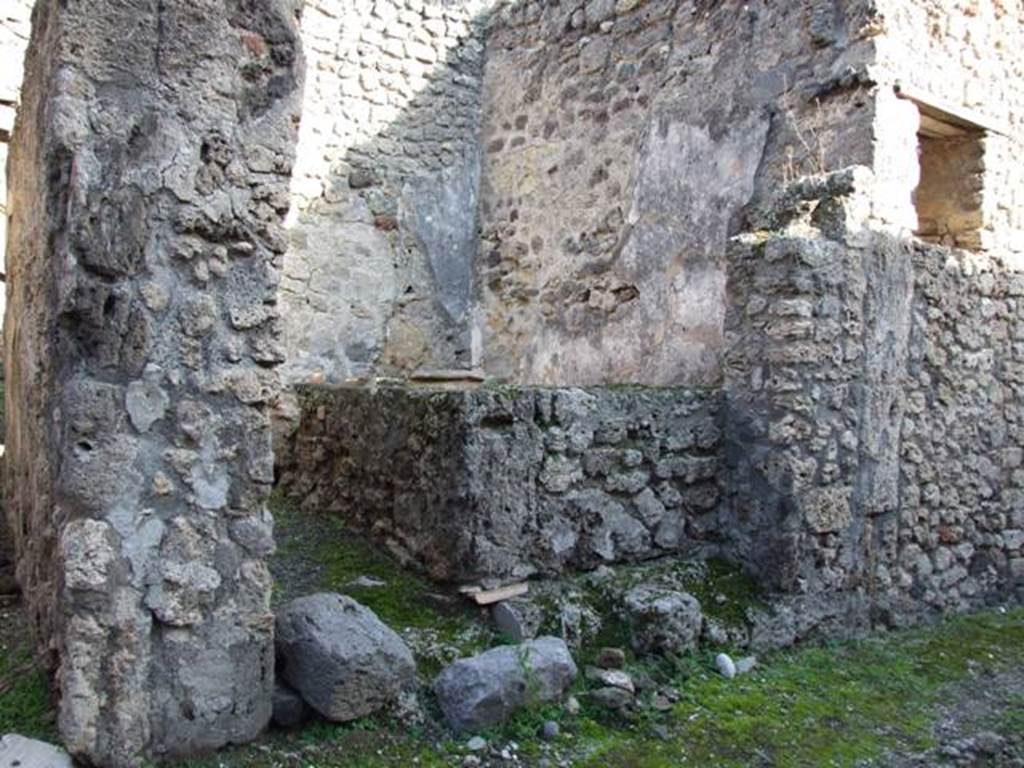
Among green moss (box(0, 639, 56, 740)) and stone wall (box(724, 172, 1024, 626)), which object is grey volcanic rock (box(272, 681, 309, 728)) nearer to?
green moss (box(0, 639, 56, 740))

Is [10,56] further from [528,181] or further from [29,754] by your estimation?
→ [29,754]

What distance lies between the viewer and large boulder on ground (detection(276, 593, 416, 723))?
3.08 meters

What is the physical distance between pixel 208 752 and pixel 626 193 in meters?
4.71

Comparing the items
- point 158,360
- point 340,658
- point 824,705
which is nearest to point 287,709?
point 340,658

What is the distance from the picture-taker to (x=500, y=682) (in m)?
3.37

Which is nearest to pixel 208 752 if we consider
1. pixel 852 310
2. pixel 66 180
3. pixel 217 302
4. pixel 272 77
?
pixel 217 302

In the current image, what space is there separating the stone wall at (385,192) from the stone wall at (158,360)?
4154 millimetres

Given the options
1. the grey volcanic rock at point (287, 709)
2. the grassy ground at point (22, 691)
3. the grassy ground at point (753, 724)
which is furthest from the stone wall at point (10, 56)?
the grassy ground at point (753, 724)

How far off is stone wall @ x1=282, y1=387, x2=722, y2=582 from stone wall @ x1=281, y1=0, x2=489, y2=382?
242 cm

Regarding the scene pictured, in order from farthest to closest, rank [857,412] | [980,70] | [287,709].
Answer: [980,70] < [857,412] < [287,709]

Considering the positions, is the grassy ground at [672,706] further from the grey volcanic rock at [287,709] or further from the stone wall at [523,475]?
the stone wall at [523,475]

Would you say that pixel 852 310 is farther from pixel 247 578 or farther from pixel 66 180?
pixel 66 180

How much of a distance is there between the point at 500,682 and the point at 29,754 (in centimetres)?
148

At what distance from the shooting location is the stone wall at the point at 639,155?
17.3 ft
